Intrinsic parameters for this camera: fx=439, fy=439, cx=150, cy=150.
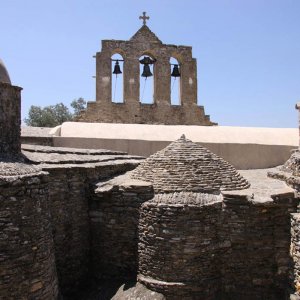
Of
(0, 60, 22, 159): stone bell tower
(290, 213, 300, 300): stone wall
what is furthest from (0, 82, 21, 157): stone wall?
(290, 213, 300, 300): stone wall

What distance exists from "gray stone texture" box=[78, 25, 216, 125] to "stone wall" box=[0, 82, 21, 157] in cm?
737

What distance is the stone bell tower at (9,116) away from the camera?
287 inches

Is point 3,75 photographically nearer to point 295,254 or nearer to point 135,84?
point 295,254

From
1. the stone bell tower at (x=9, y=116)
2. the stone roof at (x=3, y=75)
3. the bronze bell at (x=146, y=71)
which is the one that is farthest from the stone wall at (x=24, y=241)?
the bronze bell at (x=146, y=71)

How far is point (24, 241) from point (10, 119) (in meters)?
2.58

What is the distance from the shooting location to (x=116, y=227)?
26.2 feet

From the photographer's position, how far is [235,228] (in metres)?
7.48

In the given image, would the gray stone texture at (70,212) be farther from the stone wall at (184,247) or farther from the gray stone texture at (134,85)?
the gray stone texture at (134,85)

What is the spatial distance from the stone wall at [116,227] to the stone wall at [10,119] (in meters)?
1.72

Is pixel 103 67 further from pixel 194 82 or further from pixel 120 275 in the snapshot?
pixel 120 275

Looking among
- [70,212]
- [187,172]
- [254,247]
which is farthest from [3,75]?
[254,247]

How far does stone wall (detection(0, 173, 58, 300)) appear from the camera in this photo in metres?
5.49

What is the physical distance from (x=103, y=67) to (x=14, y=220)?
1016cm

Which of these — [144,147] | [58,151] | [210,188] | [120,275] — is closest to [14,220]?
[120,275]
